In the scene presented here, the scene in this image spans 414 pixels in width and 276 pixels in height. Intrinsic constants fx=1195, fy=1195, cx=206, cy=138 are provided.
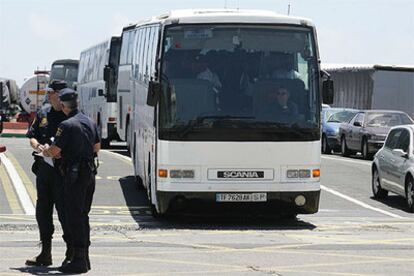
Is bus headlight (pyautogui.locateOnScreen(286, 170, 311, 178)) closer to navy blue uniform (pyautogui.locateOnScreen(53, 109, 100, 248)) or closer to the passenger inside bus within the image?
the passenger inside bus

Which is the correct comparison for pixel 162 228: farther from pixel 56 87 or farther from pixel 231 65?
pixel 56 87

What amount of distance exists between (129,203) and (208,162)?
406cm

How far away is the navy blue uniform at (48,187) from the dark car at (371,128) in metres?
24.5

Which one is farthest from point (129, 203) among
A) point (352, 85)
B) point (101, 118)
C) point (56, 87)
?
point (352, 85)

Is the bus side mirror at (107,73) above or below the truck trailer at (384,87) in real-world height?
above

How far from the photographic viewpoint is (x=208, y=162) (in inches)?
658

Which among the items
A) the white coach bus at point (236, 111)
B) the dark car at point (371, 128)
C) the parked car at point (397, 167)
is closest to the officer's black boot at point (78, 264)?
the white coach bus at point (236, 111)

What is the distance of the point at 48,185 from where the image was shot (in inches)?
472

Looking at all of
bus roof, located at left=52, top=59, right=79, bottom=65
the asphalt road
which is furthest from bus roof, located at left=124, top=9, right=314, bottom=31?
bus roof, located at left=52, top=59, right=79, bottom=65

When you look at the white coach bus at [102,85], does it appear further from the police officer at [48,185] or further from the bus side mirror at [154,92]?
the police officer at [48,185]

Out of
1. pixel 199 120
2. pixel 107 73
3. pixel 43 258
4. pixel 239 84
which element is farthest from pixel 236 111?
pixel 107 73

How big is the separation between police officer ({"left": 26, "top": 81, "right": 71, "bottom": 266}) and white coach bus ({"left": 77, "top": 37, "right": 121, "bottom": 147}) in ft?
58.0

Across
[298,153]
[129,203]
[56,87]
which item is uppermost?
[56,87]

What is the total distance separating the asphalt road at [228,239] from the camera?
39.6 feet
